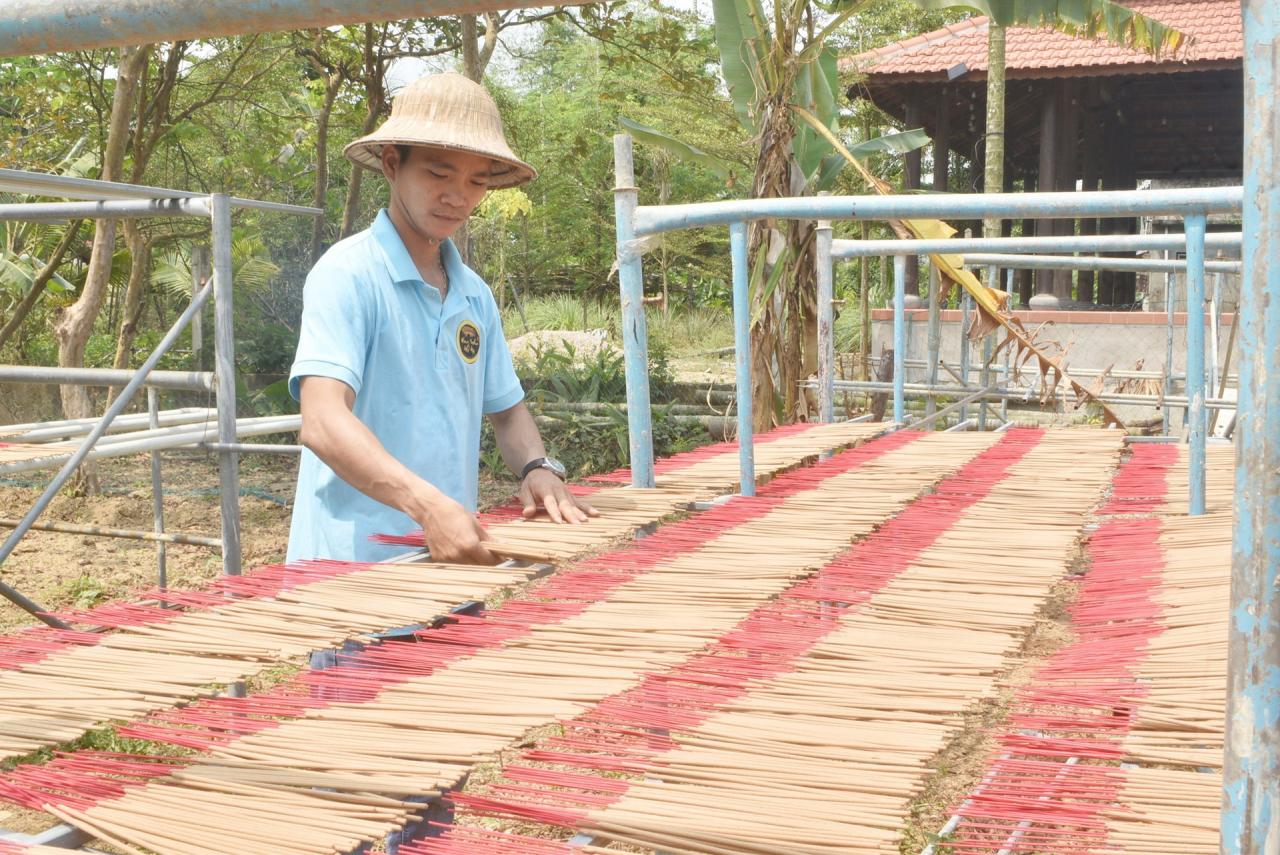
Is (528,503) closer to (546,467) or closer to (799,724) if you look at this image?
(546,467)

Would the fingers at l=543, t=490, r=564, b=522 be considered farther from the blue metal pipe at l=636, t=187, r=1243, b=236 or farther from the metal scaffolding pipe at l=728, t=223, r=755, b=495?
the blue metal pipe at l=636, t=187, r=1243, b=236

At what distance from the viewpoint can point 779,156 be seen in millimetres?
7086

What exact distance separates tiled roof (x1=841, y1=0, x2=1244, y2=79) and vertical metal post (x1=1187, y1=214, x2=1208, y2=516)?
8964mm

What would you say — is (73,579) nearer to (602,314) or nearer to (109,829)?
(109,829)

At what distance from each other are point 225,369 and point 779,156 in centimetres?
408

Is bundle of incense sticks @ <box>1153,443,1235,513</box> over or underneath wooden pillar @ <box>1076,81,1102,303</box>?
underneath

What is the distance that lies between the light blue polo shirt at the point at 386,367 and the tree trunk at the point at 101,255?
522cm

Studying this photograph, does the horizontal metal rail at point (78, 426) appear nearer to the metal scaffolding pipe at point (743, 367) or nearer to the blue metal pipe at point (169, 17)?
the metal scaffolding pipe at point (743, 367)

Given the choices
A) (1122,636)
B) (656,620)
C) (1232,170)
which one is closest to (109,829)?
(656,620)

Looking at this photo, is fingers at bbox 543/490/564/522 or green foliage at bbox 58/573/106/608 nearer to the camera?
fingers at bbox 543/490/564/522

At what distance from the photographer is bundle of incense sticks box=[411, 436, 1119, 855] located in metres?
1.04

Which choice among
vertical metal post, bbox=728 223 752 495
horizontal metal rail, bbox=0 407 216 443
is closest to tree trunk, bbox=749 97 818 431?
horizontal metal rail, bbox=0 407 216 443

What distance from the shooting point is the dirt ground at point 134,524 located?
21.0 feet

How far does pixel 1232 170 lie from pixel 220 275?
58.9 feet
